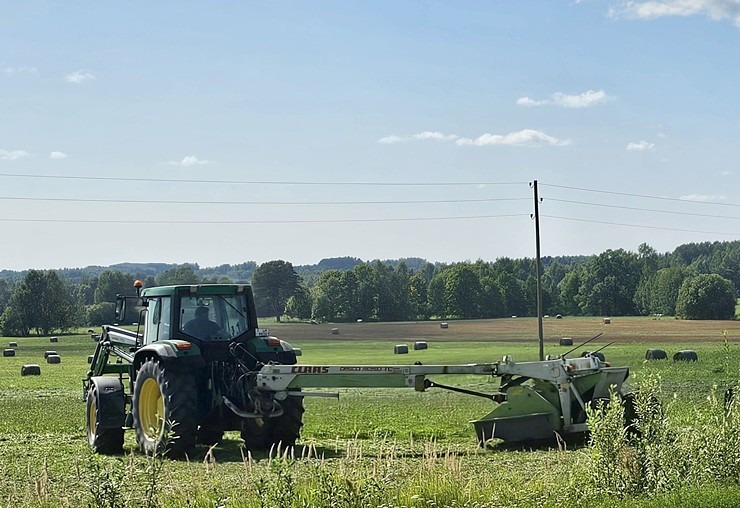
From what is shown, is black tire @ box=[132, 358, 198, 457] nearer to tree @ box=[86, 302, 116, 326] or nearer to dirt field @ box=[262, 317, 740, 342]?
dirt field @ box=[262, 317, 740, 342]

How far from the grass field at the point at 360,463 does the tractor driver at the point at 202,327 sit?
5.59 feet

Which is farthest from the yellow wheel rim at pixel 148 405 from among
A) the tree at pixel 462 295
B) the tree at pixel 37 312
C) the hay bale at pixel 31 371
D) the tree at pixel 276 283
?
the tree at pixel 462 295

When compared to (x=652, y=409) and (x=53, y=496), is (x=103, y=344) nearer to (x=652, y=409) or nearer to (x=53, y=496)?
(x=53, y=496)

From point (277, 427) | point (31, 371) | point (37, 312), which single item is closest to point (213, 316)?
point (277, 427)

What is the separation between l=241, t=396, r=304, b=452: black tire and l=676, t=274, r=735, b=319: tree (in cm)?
8703

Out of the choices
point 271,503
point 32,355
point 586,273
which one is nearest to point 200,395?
point 271,503

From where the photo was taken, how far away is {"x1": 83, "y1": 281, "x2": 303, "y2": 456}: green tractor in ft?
48.5

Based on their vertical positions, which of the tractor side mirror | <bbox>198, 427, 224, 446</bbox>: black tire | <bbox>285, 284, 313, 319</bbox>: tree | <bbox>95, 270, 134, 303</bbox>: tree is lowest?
<bbox>198, 427, 224, 446</bbox>: black tire

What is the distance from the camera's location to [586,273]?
12269cm

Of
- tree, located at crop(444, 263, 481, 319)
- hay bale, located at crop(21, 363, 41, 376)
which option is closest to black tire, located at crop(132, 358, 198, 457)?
hay bale, located at crop(21, 363, 41, 376)

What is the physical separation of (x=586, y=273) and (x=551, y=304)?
18.2 ft

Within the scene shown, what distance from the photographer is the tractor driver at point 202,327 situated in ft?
51.9

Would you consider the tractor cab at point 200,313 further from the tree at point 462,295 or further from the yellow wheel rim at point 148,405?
the tree at point 462,295

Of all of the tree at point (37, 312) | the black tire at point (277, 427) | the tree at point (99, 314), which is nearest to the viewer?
the black tire at point (277, 427)
